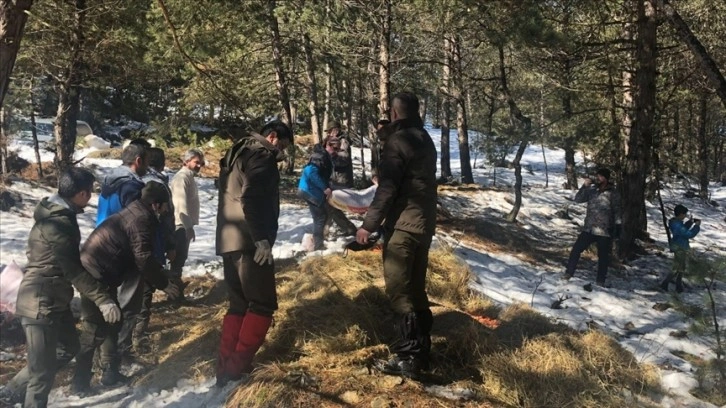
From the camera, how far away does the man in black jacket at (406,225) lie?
12.4ft

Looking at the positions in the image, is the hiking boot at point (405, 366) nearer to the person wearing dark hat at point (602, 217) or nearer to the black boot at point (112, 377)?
the black boot at point (112, 377)

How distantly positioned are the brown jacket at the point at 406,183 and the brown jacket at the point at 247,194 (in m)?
0.75

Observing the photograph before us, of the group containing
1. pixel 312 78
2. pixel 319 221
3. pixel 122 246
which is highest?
pixel 312 78

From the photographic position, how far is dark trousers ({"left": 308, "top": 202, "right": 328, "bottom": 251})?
294 inches

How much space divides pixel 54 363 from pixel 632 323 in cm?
710

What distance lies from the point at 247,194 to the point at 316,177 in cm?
351

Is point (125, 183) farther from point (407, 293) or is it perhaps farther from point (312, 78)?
point (312, 78)

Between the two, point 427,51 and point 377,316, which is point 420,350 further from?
point 427,51

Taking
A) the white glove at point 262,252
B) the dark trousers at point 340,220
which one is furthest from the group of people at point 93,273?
the dark trousers at point 340,220

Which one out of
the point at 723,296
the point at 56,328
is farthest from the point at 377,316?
the point at 723,296

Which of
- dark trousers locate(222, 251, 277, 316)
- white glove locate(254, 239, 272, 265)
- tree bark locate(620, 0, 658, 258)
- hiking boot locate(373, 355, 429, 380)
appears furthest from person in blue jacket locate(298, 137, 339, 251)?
tree bark locate(620, 0, 658, 258)

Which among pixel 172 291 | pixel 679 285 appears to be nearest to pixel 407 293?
pixel 172 291

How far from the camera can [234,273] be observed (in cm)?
395

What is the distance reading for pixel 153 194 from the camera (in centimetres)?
462
